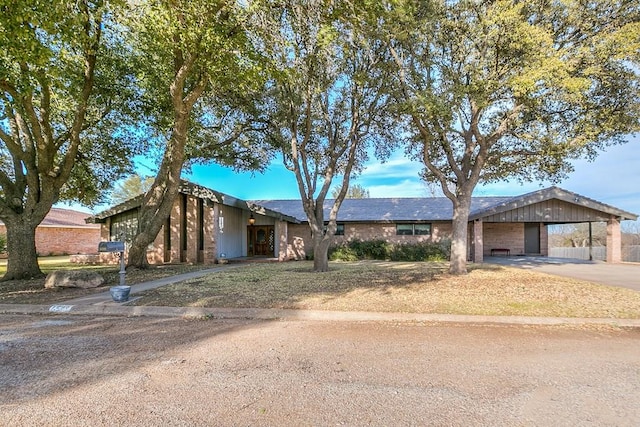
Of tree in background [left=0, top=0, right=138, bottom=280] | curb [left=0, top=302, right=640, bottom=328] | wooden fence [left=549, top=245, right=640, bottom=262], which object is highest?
tree in background [left=0, top=0, right=138, bottom=280]

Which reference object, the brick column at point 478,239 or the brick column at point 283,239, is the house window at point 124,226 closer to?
the brick column at point 283,239

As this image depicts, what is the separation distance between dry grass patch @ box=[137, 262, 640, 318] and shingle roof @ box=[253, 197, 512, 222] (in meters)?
10.4

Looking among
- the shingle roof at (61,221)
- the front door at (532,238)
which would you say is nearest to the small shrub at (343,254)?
the front door at (532,238)

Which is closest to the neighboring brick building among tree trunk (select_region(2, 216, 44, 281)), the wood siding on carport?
tree trunk (select_region(2, 216, 44, 281))

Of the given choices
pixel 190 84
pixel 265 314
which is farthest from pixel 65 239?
pixel 265 314

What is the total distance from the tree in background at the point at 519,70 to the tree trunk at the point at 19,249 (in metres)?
12.6

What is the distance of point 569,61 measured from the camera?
9.40 m

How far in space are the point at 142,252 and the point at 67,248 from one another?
68.4ft

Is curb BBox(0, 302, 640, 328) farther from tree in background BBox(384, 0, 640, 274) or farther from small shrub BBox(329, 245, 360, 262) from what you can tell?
small shrub BBox(329, 245, 360, 262)

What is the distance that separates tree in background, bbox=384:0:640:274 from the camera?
936 cm

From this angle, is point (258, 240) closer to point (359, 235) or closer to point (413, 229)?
point (359, 235)

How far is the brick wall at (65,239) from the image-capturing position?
1113 inches

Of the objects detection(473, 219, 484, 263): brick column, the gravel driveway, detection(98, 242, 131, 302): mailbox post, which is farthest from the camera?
detection(473, 219, 484, 263): brick column

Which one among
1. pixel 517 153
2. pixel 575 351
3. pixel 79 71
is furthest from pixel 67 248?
pixel 575 351
